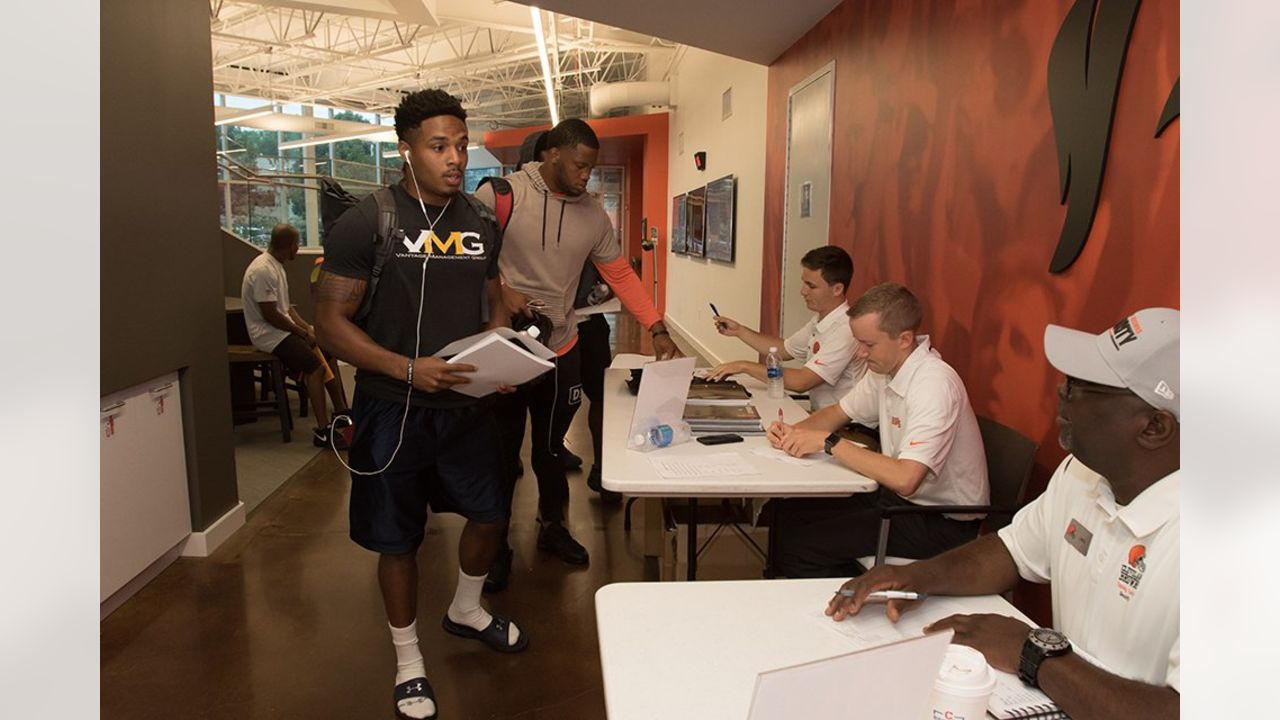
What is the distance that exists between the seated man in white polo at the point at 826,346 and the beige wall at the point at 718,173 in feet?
12.2

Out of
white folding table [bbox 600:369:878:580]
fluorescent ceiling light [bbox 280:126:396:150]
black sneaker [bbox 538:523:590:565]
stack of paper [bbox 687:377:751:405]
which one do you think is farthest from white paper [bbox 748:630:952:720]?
fluorescent ceiling light [bbox 280:126:396:150]

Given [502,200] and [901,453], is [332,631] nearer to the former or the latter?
[502,200]

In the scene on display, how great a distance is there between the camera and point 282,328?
586 centimetres

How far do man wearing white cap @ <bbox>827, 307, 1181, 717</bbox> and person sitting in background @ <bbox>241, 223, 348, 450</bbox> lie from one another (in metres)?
4.72

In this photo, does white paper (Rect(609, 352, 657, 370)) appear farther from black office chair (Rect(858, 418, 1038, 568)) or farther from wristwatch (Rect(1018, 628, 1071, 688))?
wristwatch (Rect(1018, 628, 1071, 688))

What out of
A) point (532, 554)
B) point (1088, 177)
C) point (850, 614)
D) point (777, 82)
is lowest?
point (532, 554)

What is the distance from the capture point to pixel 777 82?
6969 millimetres

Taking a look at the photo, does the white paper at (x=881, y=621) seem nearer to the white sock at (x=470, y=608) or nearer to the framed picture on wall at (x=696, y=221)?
the white sock at (x=470, y=608)

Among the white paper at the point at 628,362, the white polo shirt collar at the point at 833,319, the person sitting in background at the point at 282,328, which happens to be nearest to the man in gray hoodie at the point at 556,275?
the white paper at the point at 628,362

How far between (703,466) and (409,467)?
0.88 metres

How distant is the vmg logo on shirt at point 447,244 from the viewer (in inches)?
96.9
